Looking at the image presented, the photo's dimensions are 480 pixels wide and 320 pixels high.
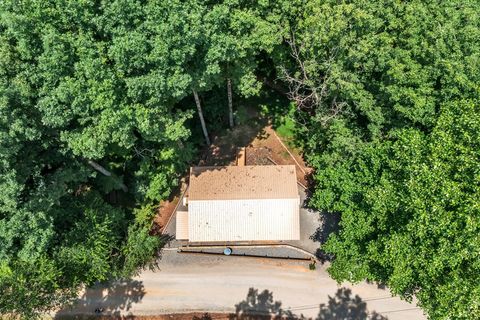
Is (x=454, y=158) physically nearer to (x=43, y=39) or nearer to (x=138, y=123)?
(x=138, y=123)

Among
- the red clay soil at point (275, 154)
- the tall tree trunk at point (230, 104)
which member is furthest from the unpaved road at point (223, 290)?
the tall tree trunk at point (230, 104)

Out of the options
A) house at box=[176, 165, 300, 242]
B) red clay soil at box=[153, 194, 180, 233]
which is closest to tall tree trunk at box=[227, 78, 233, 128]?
house at box=[176, 165, 300, 242]

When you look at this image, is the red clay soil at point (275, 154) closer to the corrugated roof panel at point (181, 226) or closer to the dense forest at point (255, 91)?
the dense forest at point (255, 91)

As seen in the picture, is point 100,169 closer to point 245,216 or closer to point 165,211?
point 165,211

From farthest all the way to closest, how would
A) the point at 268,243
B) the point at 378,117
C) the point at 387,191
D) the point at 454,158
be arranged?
the point at 268,243 < the point at 378,117 < the point at 387,191 < the point at 454,158

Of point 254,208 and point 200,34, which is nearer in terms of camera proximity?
point 200,34

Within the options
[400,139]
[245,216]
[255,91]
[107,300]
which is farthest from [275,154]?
[107,300]

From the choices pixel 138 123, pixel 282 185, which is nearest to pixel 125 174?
pixel 138 123
